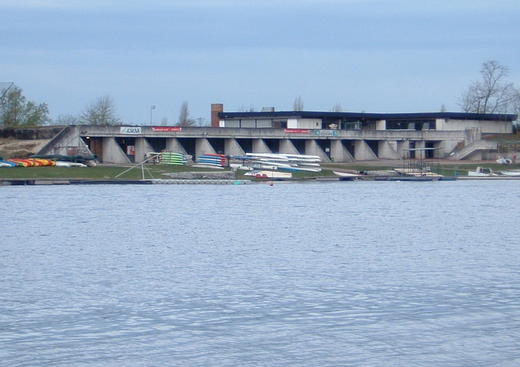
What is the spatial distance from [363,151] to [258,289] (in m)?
79.0

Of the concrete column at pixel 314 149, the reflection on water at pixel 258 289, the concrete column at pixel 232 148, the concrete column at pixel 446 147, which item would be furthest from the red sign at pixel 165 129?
the reflection on water at pixel 258 289

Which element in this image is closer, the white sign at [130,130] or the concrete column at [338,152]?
the white sign at [130,130]

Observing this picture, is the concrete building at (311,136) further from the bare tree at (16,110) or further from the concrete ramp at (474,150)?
the bare tree at (16,110)

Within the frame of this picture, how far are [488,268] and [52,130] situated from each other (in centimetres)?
6486

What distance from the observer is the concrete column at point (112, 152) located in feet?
284

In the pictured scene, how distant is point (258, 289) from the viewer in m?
23.3

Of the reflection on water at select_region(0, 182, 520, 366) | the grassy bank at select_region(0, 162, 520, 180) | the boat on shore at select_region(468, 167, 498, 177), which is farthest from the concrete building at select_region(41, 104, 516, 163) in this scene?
the reflection on water at select_region(0, 182, 520, 366)

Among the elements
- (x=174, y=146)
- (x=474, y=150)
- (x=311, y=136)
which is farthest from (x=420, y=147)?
(x=174, y=146)

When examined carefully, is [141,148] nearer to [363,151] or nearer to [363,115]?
[363,151]

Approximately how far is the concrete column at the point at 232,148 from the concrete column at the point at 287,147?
4405 millimetres

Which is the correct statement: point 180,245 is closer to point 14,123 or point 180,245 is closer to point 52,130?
point 52,130

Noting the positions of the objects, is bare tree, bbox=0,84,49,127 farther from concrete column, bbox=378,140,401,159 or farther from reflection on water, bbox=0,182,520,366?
reflection on water, bbox=0,182,520,366

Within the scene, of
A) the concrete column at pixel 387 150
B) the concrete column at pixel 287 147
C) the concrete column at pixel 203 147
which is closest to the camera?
the concrete column at pixel 203 147

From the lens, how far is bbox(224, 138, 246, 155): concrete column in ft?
305
